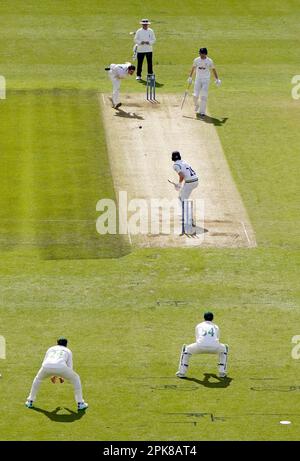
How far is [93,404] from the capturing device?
3534 cm

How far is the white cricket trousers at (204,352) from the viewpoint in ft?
119

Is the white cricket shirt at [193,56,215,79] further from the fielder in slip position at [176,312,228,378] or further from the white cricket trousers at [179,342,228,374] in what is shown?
the white cricket trousers at [179,342,228,374]

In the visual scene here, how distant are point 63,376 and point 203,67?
25.0 metres

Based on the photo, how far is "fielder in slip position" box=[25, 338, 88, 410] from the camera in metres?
34.4

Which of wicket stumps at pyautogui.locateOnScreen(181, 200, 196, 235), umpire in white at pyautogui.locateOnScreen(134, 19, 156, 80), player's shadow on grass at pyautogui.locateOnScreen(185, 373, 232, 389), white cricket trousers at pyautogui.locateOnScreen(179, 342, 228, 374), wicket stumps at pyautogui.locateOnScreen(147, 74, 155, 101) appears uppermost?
umpire in white at pyautogui.locateOnScreen(134, 19, 156, 80)

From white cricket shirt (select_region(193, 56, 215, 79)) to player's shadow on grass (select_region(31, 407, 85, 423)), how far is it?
970 inches

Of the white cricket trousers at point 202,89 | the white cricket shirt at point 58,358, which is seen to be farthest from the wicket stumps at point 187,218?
the white cricket shirt at point 58,358

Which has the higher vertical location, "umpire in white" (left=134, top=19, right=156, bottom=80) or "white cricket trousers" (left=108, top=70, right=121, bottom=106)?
"umpire in white" (left=134, top=19, right=156, bottom=80)

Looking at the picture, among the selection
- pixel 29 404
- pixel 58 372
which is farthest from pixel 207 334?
pixel 29 404

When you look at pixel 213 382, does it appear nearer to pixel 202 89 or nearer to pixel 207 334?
pixel 207 334

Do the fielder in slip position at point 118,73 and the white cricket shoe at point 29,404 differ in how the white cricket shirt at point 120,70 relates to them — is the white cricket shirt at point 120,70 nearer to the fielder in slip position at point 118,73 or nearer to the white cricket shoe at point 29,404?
the fielder in slip position at point 118,73

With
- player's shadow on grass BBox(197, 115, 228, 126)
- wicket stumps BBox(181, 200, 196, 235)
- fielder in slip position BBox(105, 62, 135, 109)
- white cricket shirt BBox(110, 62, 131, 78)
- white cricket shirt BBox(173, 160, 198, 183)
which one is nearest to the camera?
white cricket shirt BBox(173, 160, 198, 183)

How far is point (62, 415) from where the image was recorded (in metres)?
34.8

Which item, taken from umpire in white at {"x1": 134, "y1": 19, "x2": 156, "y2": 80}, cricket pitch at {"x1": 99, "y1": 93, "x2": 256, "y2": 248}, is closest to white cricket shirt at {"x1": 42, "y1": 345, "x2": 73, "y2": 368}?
cricket pitch at {"x1": 99, "y1": 93, "x2": 256, "y2": 248}
